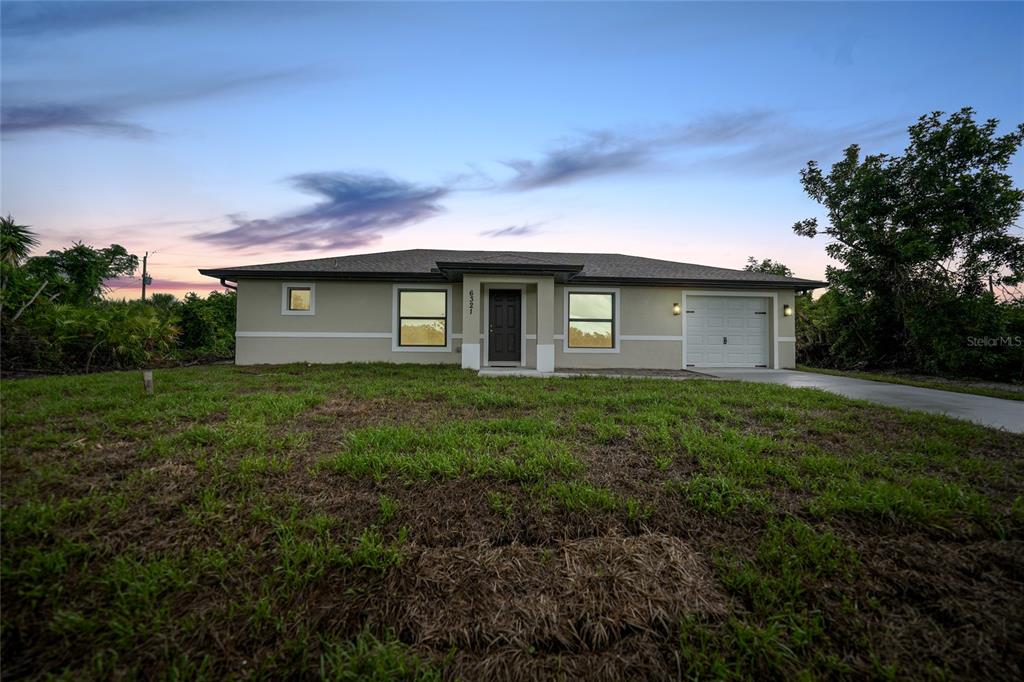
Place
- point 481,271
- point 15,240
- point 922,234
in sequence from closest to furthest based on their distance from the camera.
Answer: point 481,271, point 922,234, point 15,240

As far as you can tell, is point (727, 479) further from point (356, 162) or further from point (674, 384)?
point (356, 162)

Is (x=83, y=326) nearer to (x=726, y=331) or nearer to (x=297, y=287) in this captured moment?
(x=297, y=287)

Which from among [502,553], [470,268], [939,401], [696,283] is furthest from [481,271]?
[939,401]

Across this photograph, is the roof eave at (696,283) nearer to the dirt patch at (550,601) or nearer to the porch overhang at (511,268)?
the porch overhang at (511,268)

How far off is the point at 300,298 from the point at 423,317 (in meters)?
3.43

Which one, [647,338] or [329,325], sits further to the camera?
[647,338]

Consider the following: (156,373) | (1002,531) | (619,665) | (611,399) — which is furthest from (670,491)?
(156,373)

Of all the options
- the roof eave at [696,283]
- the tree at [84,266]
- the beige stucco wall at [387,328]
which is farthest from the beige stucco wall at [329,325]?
the tree at [84,266]

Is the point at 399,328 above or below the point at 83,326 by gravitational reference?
above

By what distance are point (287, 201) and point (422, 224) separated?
430 cm

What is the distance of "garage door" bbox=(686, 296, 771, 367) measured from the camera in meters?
11.3

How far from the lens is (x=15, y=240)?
1159 cm

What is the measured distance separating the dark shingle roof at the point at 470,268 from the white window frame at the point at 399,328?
12.7 inches

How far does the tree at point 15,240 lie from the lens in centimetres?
1131
